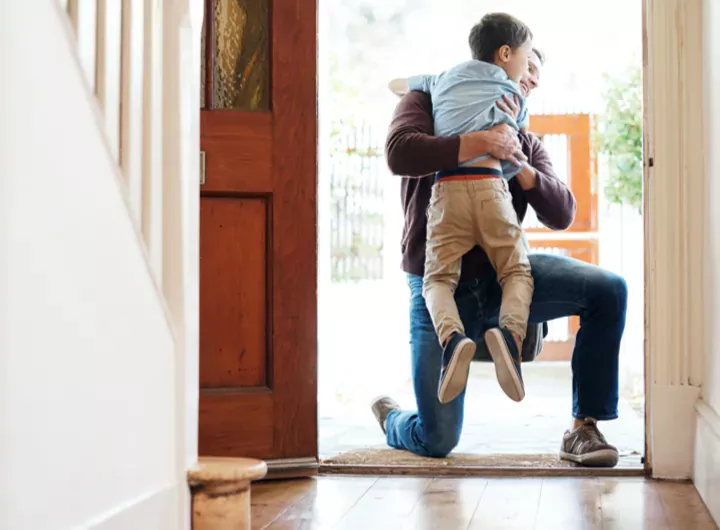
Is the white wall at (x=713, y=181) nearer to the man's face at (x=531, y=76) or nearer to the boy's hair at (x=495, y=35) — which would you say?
the boy's hair at (x=495, y=35)

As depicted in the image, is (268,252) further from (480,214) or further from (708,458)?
(708,458)

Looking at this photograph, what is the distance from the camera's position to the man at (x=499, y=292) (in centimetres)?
267

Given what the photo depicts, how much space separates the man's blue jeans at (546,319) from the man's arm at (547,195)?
0.66 feet

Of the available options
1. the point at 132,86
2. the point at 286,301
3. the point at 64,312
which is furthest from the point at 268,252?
the point at 64,312

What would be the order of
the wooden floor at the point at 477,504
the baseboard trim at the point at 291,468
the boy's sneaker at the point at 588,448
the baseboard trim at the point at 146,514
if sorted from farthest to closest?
the boy's sneaker at the point at 588,448 < the baseboard trim at the point at 291,468 < the wooden floor at the point at 477,504 < the baseboard trim at the point at 146,514

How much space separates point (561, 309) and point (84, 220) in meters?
1.86

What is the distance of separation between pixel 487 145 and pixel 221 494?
4.80ft

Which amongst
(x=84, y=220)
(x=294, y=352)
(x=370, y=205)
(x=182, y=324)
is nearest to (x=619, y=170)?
(x=370, y=205)

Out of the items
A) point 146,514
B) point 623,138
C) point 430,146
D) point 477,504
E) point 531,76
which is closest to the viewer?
point 146,514

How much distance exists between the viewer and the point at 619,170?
620 centimetres

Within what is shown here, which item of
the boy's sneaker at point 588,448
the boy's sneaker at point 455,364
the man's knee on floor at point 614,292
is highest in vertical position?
the man's knee on floor at point 614,292

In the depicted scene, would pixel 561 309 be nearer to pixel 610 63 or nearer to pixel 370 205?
pixel 370 205

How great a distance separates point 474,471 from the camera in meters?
2.55

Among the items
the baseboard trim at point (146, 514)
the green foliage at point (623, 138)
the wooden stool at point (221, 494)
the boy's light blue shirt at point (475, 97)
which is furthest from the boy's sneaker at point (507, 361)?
the green foliage at point (623, 138)
